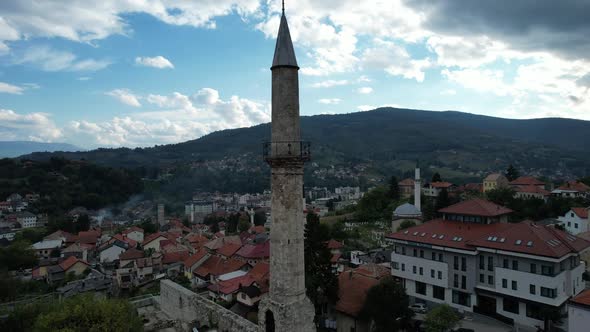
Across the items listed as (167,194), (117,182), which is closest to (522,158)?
(167,194)

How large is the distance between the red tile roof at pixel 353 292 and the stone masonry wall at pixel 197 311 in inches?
241

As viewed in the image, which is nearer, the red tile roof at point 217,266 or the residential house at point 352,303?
the residential house at point 352,303

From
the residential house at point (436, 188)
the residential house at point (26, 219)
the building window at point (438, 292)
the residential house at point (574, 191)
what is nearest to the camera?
the building window at point (438, 292)

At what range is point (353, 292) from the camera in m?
22.1

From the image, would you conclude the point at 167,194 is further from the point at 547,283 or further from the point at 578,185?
the point at 547,283

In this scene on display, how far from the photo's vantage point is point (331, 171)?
170 m

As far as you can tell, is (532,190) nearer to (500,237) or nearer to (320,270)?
(500,237)

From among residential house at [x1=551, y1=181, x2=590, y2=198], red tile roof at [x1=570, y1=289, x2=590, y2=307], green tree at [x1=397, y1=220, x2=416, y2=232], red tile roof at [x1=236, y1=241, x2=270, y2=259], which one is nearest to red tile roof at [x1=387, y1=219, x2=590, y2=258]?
red tile roof at [x1=570, y1=289, x2=590, y2=307]

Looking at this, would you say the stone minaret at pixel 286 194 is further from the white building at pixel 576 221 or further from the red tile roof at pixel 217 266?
the white building at pixel 576 221

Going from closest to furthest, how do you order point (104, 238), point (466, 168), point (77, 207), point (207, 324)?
point (207, 324), point (104, 238), point (77, 207), point (466, 168)

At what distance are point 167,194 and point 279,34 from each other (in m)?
128

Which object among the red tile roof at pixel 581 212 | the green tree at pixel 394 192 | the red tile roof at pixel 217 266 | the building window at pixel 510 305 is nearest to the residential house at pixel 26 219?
the red tile roof at pixel 217 266

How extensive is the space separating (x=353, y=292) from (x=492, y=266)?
844 centimetres

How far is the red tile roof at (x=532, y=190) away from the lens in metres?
50.4
